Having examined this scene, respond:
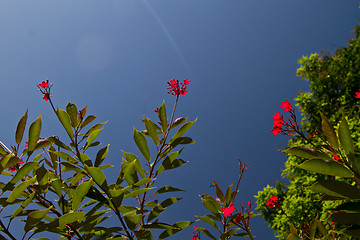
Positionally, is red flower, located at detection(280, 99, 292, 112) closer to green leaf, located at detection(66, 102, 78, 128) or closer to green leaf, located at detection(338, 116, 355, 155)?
green leaf, located at detection(338, 116, 355, 155)

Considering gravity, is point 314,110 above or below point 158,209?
above

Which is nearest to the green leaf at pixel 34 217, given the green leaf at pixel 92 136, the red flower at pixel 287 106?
the green leaf at pixel 92 136

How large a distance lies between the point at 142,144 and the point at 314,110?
874 centimetres

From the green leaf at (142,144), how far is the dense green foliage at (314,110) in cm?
621

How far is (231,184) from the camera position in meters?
1.70

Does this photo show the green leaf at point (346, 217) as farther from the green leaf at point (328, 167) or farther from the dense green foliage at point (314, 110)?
the dense green foliage at point (314, 110)

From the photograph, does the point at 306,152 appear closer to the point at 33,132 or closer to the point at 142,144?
the point at 142,144

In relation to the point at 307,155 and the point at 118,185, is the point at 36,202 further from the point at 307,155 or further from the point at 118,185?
the point at 307,155

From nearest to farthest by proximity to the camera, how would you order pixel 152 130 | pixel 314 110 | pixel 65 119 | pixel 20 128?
pixel 20 128, pixel 65 119, pixel 152 130, pixel 314 110

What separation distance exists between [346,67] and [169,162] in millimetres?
8928

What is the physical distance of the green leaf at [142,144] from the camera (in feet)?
5.14

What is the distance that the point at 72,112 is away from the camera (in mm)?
1515

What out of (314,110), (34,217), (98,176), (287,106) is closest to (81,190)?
(98,176)

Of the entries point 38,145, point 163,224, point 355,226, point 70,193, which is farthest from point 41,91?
point 355,226
